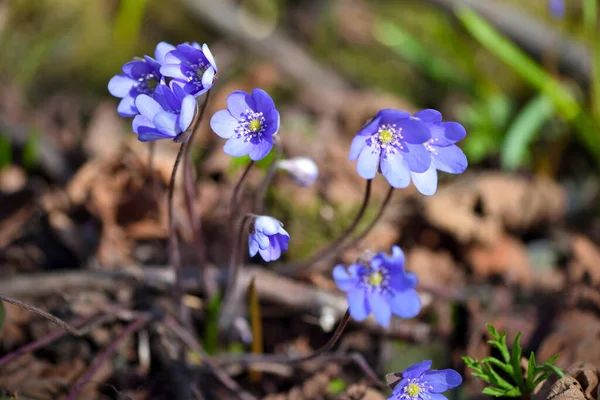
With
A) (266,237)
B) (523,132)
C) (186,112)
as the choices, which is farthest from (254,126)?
(523,132)

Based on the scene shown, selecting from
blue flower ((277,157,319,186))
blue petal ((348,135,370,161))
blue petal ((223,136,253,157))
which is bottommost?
blue flower ((277,157,319,186))

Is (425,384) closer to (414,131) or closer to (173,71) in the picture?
(414,131)

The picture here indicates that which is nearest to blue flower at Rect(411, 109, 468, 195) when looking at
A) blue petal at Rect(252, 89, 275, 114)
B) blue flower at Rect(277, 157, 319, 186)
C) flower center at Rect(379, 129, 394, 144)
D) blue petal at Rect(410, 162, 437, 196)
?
blue petal at Rect(410, 162, 437, 196)

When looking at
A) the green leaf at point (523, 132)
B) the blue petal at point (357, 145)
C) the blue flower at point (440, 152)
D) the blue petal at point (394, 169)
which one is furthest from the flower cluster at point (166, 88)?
the green leaf at point (523, 132)

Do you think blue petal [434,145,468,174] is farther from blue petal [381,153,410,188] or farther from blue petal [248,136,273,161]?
blue petal [248,136,273,161]

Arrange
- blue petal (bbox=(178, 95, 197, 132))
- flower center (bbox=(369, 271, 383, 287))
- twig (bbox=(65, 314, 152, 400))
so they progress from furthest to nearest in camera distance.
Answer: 1. twig (bbox=(65, 314, 152, 400))
2. flower center (bbox=(369, 271, 383, 287))
3. blue petal (bbox=(178, 95, 197, 132))

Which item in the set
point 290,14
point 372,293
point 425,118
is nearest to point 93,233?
point 372,293
